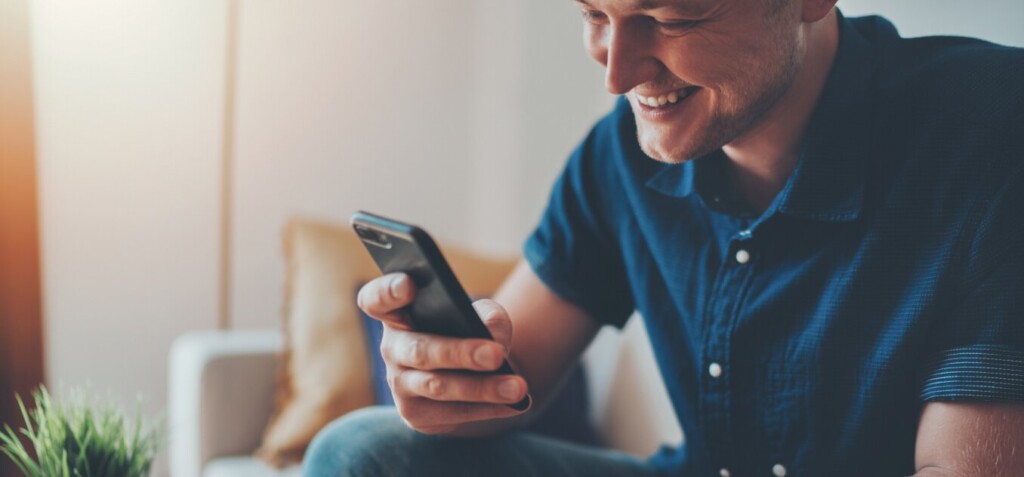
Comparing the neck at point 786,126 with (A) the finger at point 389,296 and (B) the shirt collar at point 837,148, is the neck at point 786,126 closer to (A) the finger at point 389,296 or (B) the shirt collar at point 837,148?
(B) the shirt collar at point 837,148

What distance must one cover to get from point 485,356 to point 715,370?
32 cm

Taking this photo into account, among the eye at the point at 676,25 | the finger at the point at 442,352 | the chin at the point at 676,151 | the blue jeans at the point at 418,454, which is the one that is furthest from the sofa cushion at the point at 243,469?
the eye at the point at 676,25

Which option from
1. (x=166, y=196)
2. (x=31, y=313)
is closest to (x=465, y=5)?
(x=166, y=196)

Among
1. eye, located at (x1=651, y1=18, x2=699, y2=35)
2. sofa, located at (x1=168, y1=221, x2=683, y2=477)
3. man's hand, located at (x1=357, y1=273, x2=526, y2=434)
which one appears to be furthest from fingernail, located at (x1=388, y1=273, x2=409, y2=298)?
sofa, located at (x1=168, y1=221, x2=683, y2=477)

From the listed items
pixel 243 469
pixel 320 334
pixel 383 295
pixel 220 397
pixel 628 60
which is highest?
pixel 628 60

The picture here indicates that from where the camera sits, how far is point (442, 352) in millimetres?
837

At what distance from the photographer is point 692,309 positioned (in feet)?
3.46

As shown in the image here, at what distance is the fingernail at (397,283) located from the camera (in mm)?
830

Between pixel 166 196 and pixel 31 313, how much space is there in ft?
1.32

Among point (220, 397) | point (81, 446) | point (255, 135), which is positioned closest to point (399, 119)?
point (255, 135)

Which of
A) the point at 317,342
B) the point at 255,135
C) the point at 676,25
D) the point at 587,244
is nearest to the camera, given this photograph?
the point at 676,25

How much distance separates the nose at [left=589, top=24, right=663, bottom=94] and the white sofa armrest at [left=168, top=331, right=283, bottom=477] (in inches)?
43.3

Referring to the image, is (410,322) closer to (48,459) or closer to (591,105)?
(48,459)

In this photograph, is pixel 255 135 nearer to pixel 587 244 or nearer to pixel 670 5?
pixel 587 244
